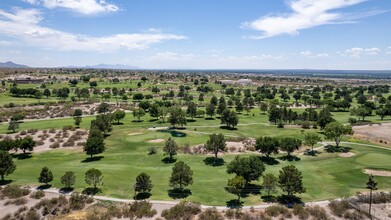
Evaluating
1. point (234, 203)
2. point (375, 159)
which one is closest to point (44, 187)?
point (234, 203)

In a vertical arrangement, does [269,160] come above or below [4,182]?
above

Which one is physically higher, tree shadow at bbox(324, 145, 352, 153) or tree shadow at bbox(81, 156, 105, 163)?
tree shadow at bbox(324, 145, 352, 153)

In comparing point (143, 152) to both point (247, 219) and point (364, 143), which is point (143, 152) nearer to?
point (247, 219)

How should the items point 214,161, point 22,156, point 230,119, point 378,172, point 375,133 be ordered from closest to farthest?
point 378,172 → point 214,161 → point 22,156 → point 375,133 → point 230,119

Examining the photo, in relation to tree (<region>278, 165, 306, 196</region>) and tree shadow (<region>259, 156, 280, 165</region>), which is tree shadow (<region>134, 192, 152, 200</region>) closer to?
tree (<region>278, 165, 306, 196</region>)

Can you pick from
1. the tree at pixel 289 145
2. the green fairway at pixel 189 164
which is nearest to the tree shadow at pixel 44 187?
the green fairway at pixel 189 164

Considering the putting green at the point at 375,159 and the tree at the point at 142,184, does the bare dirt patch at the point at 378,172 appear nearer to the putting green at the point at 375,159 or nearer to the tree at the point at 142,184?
the putting green at the point at 375,159

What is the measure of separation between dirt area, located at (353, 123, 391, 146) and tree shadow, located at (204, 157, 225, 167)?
165ft

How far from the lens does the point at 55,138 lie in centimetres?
8456

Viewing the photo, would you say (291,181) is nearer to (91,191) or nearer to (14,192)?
(91,191)

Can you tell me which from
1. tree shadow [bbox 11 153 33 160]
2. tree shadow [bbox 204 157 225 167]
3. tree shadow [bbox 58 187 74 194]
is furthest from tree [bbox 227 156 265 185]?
tree shadow [bbox 11 153 33 160]

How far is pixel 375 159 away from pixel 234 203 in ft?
136

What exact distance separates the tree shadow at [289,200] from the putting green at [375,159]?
88.3ft

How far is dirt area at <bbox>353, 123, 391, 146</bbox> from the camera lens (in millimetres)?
87975
